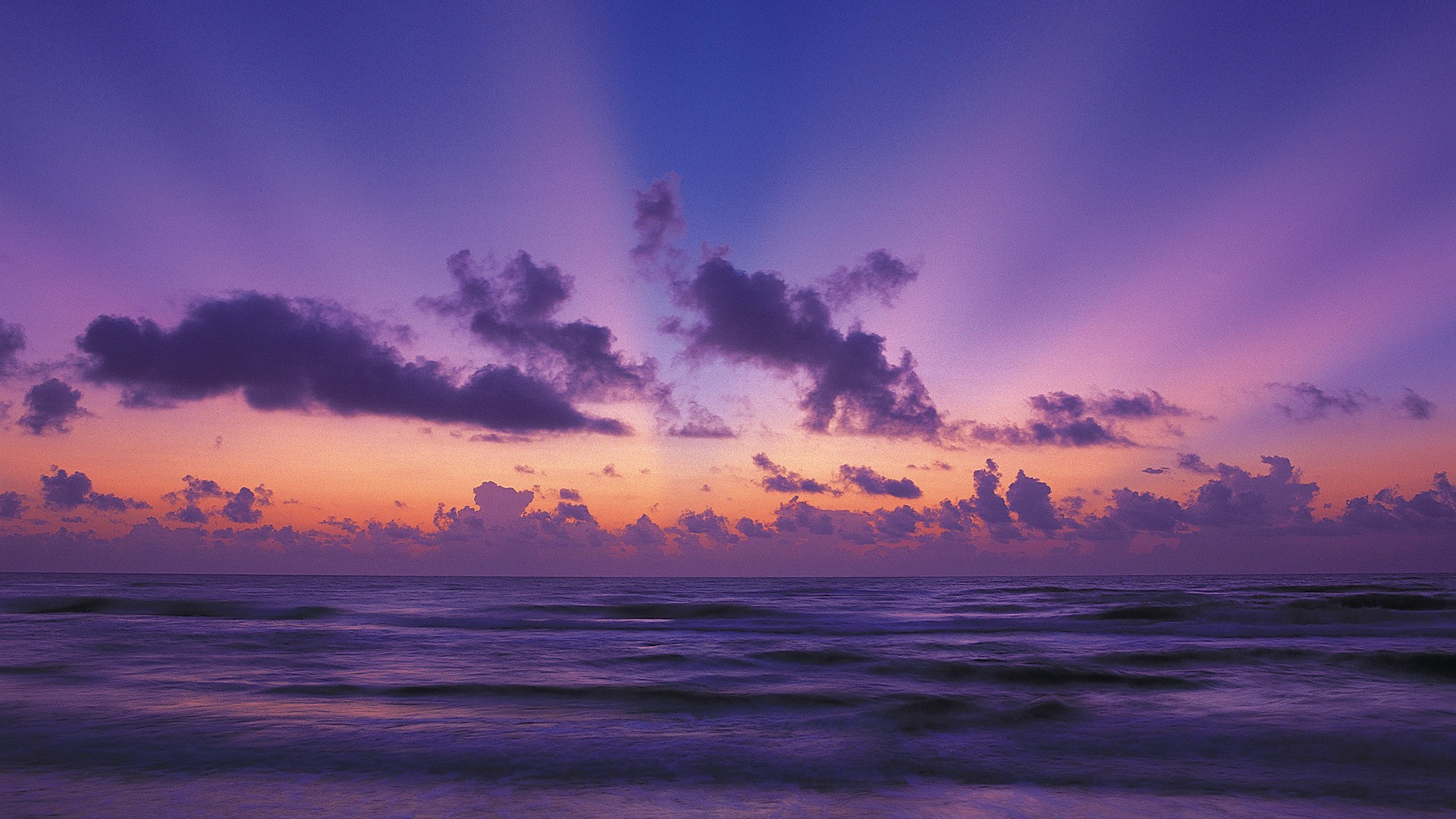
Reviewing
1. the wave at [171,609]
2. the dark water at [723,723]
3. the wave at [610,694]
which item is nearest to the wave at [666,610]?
the wave at [171,609]

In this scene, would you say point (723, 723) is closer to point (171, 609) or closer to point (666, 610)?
point (666, 610)

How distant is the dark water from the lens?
577 centimetres

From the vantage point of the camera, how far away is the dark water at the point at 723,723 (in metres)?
5.77

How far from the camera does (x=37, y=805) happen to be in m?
5.09

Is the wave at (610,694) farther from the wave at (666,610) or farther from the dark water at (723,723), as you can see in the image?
the wave at (666,610)

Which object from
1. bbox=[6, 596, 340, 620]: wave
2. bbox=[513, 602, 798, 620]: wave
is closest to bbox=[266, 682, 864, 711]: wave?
bbox=[6, 596, 340, 620]: wave

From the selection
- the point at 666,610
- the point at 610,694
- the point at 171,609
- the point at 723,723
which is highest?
the point at 723,723

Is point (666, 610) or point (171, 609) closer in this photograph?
point (171, 609)

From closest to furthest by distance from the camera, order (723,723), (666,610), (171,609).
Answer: (723,723) → (171,609) → (666,610)

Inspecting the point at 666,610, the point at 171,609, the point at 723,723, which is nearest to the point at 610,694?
the point at 723,723

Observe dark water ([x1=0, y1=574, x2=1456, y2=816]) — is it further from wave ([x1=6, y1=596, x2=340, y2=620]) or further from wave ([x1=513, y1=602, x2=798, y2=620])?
wave ([x1=513, y1=602, x2=798, y2=620])

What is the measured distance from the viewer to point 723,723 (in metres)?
8.60

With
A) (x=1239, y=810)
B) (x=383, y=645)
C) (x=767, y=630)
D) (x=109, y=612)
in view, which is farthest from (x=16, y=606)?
(x=1239, y=810)

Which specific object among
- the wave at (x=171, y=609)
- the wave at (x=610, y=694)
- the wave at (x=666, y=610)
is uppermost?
the wave at (x=610, y=694)
